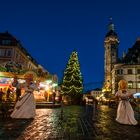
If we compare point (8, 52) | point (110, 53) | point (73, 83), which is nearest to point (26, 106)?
point (73, 83)

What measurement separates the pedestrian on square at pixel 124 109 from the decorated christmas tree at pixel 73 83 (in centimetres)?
3431

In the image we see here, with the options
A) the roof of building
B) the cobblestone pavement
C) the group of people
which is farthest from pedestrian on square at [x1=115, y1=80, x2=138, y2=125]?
the roof of building

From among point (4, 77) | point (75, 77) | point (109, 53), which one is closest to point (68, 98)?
point (75, 77)

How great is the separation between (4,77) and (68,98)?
18324 millimetres

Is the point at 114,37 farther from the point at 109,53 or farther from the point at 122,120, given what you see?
the point at 122,120

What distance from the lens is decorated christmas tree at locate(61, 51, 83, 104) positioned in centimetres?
4631

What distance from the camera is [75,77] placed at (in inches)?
1844

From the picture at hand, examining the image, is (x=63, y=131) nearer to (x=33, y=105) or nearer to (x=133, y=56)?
(x=33, y=105)

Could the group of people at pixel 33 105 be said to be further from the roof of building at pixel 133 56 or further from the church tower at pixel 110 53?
the church tower at pixel 110 53

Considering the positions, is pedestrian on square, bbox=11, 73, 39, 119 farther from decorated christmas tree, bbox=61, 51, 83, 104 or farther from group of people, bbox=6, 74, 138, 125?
decorated christmas tree, bbox=61, 51, 83, 104

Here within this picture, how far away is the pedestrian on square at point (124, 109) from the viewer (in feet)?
36.3

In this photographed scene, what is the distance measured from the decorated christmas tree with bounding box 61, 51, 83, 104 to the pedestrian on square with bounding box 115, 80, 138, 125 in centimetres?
3431

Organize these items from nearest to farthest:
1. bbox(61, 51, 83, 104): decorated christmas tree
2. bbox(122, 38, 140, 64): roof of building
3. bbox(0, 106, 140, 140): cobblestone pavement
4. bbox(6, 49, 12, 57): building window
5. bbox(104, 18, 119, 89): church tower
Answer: bbox(0, 106, 140, 140): cobblestone pavement, bbox(61, 51, 83, 104): decorated christmas tree, bbox(6, 49, 12, 57): building window, bbox(122, 38, 140, 64): roof of building, bbox(104, 18, 119, 89): church tower

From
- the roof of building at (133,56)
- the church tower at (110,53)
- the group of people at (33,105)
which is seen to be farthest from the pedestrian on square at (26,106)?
the church tower at (110,53)
